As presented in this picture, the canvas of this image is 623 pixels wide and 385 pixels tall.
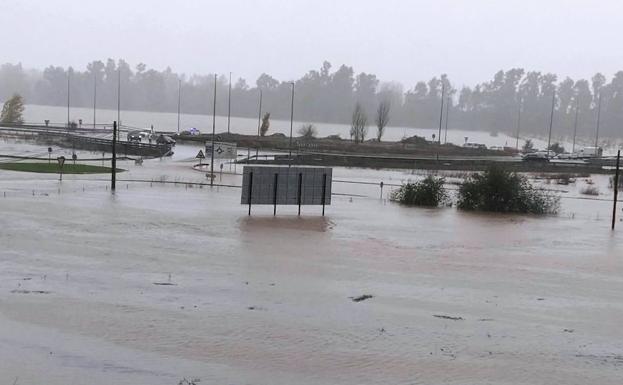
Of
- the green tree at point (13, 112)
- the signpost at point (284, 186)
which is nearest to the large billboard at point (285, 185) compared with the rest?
the signpost at point (284, 186)

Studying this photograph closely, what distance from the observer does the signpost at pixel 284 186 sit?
26969 mm

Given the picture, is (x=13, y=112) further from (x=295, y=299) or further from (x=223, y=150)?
(x=295, y=299)

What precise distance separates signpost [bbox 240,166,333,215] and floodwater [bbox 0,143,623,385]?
0.63m

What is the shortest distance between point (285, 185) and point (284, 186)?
5 centimetres

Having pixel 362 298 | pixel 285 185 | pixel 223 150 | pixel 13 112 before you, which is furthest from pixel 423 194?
pixel 13 112

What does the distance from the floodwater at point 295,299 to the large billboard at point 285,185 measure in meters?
0.65

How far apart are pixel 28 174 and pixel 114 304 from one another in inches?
1148

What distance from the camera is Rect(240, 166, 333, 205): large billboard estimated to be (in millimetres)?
26969

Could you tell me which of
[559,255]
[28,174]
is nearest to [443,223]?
[559,255]

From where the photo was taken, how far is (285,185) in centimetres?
2744

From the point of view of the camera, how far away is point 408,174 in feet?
204

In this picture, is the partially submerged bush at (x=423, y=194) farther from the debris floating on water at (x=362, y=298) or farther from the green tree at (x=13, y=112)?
the green tree at (x=13, y=112)

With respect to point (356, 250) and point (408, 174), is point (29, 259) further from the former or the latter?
point (408, 174)

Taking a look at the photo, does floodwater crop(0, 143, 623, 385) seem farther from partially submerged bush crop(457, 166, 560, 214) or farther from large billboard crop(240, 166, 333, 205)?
partially submerged bush crop(457, 166, 560, 214)
